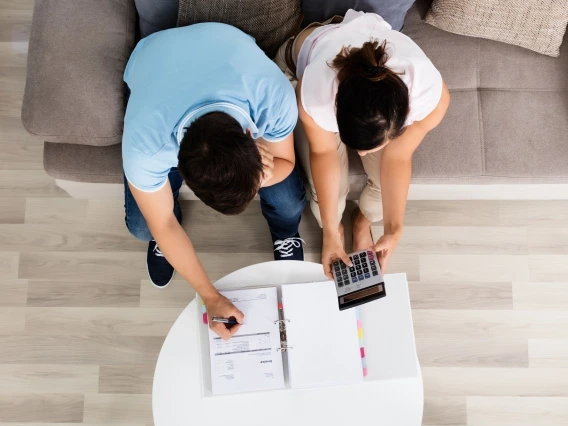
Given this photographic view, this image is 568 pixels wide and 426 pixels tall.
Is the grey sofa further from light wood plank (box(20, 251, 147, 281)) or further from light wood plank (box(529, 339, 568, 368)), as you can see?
light wood plank (box(529, 339, 568, 368))

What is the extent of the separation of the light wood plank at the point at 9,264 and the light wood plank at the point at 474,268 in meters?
1.46

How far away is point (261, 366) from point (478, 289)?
93 centimetres

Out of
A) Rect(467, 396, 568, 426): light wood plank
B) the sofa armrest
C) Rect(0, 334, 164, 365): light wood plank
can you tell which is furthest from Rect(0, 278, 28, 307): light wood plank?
Rect(467, 396, 568, 426): light wood plank

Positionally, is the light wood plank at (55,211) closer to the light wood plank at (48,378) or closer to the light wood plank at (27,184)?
the light wood plank at (27,184)

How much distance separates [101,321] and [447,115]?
1.35 meters

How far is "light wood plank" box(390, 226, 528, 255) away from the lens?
1.89 m

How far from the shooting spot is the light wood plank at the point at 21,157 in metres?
1.94

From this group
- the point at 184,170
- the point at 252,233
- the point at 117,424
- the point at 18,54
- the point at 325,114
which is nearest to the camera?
the point at 184,170

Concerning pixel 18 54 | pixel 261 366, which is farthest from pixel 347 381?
pixel 18 54

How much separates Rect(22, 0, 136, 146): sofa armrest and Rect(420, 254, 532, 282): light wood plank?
116 cm

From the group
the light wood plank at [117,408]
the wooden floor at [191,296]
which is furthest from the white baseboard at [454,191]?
the light wood plank at [117,408]

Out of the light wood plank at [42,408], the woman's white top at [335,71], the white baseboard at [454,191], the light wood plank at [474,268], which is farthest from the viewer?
the light wood plank at [474,268]

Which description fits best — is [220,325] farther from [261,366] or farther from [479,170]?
[479,170]

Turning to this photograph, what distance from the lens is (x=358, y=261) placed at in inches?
53.0
